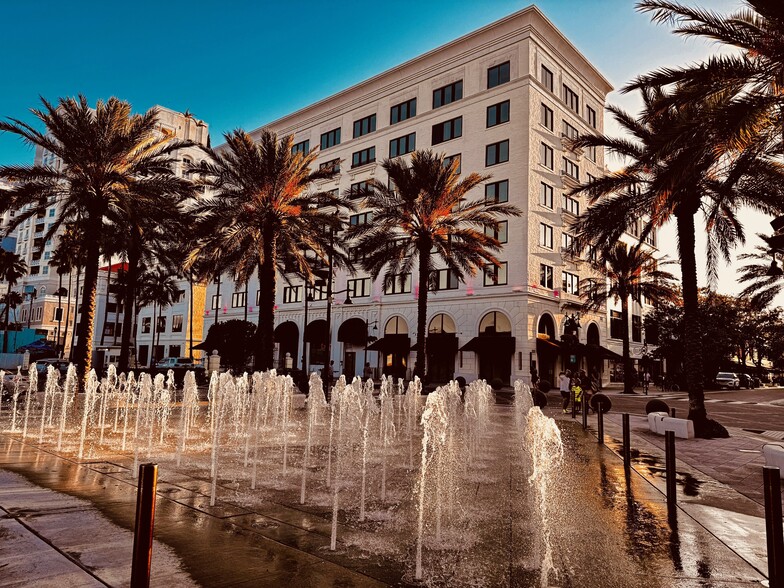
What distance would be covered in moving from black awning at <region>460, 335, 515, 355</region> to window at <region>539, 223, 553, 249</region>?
24.0ft

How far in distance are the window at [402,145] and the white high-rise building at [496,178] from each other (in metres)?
0.09

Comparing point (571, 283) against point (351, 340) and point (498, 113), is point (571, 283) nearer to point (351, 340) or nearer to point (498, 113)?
point (498, 113)

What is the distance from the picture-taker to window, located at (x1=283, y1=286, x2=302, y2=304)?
155 ft

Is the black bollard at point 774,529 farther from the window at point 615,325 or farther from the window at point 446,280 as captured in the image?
the window at point 615,325

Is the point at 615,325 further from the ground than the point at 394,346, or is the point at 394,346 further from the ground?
the point at 615,325

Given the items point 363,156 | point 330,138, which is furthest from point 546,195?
point 330,138

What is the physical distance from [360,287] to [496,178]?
1412 cm

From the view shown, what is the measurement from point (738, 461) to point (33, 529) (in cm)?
1105

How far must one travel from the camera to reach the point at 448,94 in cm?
3888

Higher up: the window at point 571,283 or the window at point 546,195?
the window at point 546,195

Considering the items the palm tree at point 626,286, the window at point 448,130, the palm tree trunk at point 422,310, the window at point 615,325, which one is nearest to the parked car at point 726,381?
the window at point 615,325

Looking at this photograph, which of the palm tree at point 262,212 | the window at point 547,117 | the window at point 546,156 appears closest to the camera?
the palm tree at point 262,212

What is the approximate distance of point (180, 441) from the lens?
9.49 m

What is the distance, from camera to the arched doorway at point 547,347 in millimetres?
33375
